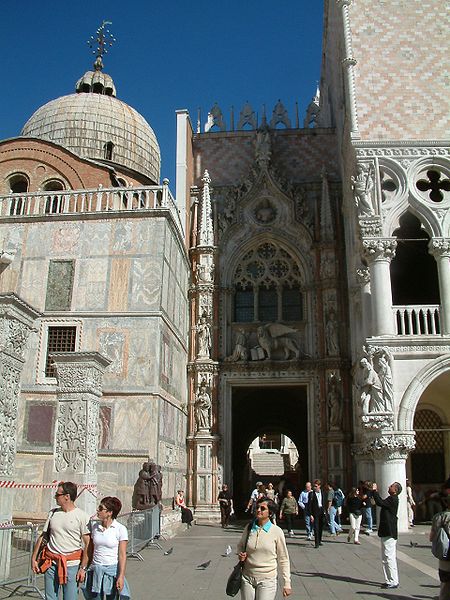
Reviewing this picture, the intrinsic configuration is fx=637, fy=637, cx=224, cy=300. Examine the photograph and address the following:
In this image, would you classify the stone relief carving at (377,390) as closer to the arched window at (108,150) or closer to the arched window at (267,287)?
the arched window at (267,287)

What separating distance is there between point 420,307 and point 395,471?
453cm

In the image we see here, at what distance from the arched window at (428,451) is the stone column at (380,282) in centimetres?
412

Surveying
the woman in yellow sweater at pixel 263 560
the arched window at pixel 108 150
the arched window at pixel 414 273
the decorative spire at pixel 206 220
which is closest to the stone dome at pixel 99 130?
the arched window at pixel 108 150

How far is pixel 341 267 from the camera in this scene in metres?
22.4

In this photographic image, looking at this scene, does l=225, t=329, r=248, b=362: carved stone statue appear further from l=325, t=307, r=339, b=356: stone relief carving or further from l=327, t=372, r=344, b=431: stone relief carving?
l=327, t=372, r=344, b=431: stone relief carving

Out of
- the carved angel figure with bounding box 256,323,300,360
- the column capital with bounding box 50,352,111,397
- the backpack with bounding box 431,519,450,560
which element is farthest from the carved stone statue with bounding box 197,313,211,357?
the backpack with bounding box 431,519,450,560

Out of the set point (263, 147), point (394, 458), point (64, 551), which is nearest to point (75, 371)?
point (64, 551)

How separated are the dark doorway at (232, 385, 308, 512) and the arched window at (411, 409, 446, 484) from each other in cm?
731

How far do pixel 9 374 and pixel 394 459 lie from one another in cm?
1068

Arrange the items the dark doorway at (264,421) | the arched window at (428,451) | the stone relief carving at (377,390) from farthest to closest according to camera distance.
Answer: the dark doorway at (264,421) → the arched window at (428,451) → the stone relief carving at (377,390)

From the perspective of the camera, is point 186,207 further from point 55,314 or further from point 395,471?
point 395,471

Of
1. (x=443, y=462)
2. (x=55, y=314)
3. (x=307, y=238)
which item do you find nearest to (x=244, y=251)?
(x=307, y=238)

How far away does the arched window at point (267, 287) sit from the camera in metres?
23.0

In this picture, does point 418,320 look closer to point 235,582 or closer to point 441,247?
point 441,247
